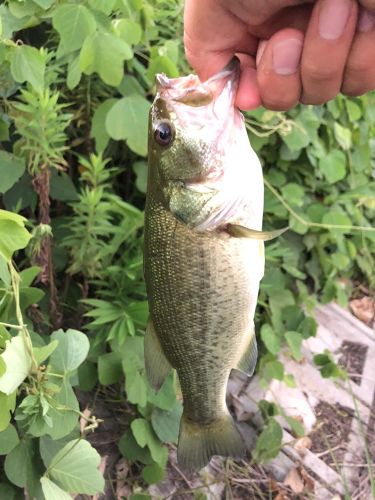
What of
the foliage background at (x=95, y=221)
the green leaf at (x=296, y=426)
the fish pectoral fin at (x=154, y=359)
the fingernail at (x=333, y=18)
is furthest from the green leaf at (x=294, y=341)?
the fingernail at (x=333, y=18)

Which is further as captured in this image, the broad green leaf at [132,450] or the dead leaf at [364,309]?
the dead leaf at [364,309]

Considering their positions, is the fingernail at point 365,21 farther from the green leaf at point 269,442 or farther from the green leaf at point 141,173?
the green leaf at point 269,442

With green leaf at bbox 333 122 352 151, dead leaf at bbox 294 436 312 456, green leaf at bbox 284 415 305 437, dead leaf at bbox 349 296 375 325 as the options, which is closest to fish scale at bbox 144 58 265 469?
green leaf at bbox 284 415 305 437

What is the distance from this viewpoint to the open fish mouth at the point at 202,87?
1.23 meters

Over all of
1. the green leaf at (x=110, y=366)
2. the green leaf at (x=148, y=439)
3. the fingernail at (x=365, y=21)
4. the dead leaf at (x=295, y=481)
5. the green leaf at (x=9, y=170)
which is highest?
the fingernail at (x=365, y=21)

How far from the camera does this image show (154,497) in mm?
2154

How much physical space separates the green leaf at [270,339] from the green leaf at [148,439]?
0.72 m

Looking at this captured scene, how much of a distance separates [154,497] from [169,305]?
107 centimetres

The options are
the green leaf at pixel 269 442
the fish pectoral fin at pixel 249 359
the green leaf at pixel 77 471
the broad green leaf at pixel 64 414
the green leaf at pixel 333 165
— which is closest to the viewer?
the green leaf at pixel 77 471

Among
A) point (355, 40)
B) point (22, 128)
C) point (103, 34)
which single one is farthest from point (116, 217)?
point (355, 40)

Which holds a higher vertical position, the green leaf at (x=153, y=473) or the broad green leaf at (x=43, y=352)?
the broad green leaf at (x=43, y=352)

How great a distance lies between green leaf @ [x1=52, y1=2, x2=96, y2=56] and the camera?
153 cm

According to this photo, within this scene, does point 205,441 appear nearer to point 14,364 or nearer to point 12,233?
point 14,364

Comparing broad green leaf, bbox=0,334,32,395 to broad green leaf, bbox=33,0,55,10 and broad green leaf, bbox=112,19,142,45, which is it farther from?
broad green leaf, bbox=112,19,142,45
